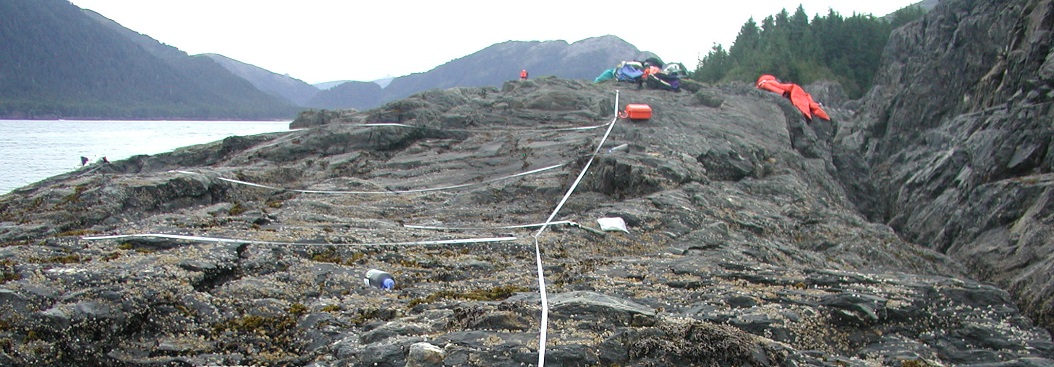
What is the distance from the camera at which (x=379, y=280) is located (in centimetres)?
605

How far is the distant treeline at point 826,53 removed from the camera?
74312 millimetres

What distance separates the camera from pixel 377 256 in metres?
7.04

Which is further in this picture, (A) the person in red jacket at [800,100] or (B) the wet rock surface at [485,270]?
(A) the person in red jacket at [800,100]

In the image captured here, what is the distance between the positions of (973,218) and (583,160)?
9.71 meters

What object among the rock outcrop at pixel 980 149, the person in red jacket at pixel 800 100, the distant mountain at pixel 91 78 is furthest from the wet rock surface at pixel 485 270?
the distant mountain at pixel 91 78

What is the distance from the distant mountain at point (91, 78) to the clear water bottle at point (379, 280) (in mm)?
154982

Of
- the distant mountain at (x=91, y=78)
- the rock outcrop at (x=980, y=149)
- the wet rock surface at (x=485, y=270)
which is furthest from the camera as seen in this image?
the distant mountain at (x=91, y=78)

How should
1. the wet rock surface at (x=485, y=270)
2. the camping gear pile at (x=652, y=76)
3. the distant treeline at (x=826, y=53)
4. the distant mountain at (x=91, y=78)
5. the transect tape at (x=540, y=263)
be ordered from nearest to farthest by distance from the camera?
the transect tape at (x=540, y=263) → the wet rock surface at (x=485, y=270) → the camping gear pile at (x=652, y=76) → the distant treeline at (x=826, y=53) → the distant mountain at (x=91, y=78)

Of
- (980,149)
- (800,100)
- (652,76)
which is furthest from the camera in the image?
(800,100)

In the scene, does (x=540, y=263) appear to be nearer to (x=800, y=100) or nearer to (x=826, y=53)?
(x=800, y=100)

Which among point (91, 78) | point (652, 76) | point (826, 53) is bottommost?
point (652, 76)

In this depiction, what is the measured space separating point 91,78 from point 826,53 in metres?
170

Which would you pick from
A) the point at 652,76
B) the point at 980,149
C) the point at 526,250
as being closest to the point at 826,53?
the point at 652,76

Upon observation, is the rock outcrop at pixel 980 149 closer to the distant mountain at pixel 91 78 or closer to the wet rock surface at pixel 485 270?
the wet rock surface at pixel 485 270
